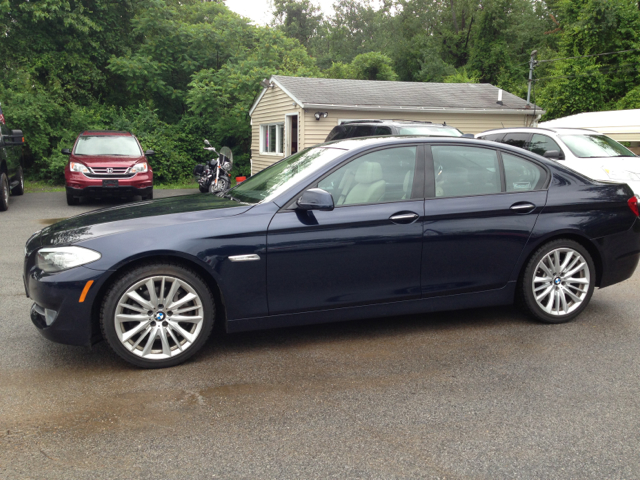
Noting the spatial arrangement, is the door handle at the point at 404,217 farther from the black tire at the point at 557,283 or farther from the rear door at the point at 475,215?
the black tire at the point at 557,283

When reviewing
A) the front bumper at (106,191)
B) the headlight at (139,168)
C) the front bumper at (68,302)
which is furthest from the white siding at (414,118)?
the front bumper at (68,302)

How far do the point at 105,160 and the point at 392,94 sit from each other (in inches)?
430

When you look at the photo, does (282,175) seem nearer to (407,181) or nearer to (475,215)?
(407,181)

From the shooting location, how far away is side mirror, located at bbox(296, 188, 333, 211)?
154 inches

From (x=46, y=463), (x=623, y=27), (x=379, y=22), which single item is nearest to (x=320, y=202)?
(x=46, y=463)

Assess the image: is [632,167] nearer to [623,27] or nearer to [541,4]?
[623,27]

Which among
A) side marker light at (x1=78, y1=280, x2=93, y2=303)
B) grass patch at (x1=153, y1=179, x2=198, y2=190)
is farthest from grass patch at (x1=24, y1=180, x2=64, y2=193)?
side marker light at (x1=78, y1=280, x2=93, y2=303)

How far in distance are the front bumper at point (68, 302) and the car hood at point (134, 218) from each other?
0.92 feet

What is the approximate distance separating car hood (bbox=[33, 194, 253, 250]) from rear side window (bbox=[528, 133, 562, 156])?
27.9 ft

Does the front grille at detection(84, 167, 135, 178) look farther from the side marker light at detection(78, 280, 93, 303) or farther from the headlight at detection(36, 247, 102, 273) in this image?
the side marker light at detection(78, 280, 93, 303)

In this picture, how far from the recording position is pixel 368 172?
14.2 feet

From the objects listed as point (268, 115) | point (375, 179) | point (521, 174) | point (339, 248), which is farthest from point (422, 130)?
point (268, 115)

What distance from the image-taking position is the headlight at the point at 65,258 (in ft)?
12.0

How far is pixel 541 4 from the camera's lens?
155 feet
